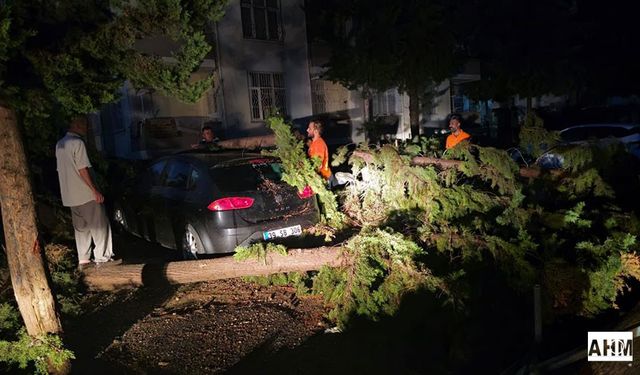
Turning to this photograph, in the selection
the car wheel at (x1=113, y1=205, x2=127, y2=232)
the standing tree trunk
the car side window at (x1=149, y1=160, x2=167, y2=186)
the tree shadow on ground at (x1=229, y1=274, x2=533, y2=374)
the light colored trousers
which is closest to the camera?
the tree shadow on ground at (x1=229, y1=274, x2=533, y2=374)

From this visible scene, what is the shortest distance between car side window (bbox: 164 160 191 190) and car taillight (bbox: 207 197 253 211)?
2.55 ft

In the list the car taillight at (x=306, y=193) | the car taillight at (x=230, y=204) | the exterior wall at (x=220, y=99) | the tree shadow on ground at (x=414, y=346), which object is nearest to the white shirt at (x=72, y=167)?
the car taillight at (x=230, y=204)

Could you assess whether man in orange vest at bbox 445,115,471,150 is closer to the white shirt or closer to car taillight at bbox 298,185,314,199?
car taillight at bbox 298,185,314,199

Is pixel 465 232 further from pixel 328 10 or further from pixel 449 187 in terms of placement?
pixel 328 10

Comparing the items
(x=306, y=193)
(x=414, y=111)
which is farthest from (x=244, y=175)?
(x=414, y=111)

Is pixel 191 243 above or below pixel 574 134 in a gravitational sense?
below

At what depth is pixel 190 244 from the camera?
20.0 feet

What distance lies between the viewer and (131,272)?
4805 mm

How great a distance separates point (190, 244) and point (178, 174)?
106 centimetres

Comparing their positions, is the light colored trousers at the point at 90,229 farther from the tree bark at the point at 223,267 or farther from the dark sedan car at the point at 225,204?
the dark sedan car at the point at 225,204

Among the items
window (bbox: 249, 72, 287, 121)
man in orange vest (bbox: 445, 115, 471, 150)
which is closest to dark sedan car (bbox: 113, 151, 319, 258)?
man in orange vest (bbox: 445, 115, 471, 150)

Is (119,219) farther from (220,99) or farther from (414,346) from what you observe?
(220,99)

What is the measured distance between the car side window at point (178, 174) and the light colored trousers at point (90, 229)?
3.71 ft

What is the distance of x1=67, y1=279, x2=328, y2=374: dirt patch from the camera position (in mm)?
4113
